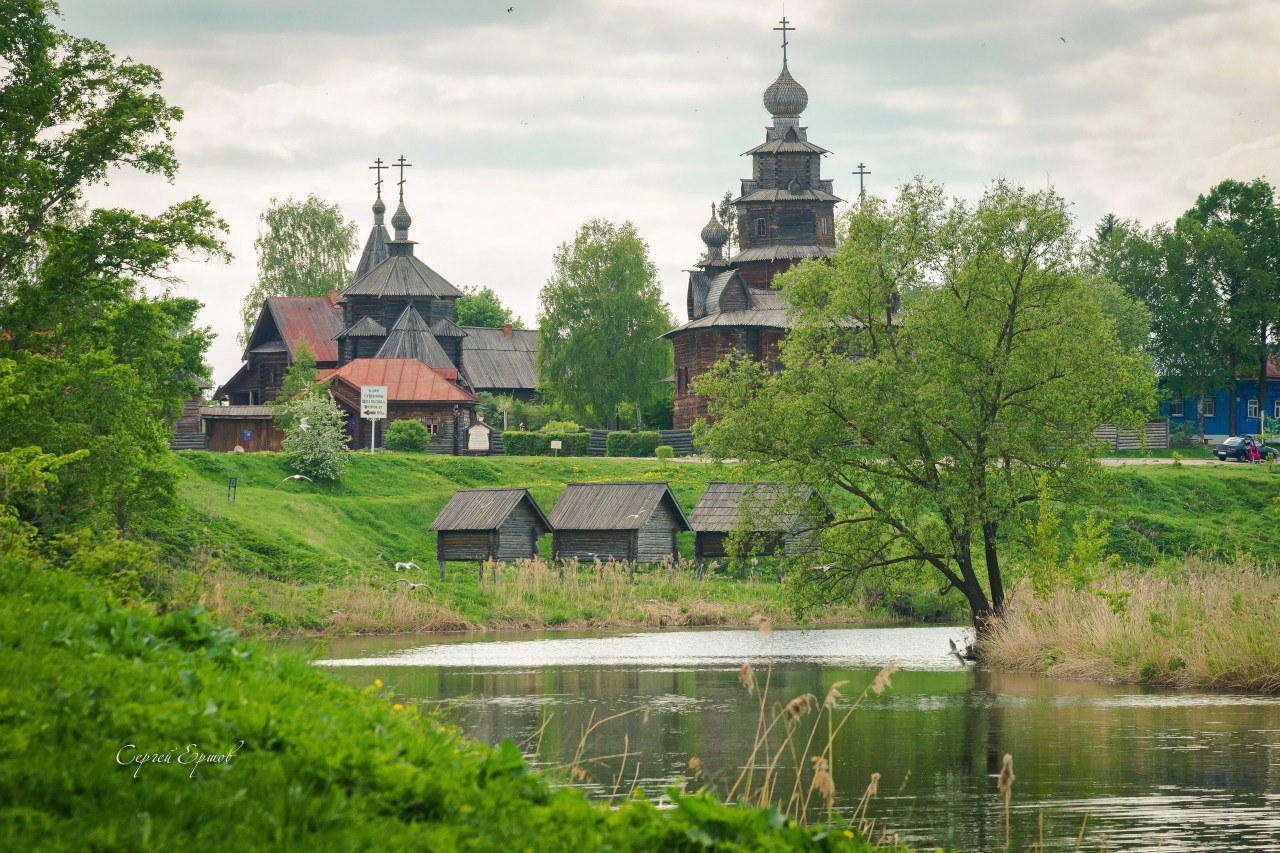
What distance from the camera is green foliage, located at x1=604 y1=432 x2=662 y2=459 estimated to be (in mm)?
70125

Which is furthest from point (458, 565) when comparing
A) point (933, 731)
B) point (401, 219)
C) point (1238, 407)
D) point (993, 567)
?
point (1238, 407)

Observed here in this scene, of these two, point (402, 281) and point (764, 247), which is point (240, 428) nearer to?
point (402, 281)

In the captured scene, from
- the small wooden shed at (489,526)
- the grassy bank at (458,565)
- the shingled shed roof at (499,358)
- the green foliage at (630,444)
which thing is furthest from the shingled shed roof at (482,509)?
the shingled shed roof at (499,358)

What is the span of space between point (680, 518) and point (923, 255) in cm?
2002

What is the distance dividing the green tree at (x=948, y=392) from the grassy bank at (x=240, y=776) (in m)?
22.0

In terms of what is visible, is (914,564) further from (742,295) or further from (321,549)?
(742,295)

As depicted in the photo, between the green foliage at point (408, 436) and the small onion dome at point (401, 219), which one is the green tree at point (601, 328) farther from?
the green foliage at point (408, 436)

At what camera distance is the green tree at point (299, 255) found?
317ft

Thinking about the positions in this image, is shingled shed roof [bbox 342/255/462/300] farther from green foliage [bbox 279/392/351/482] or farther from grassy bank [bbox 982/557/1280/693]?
grassy bank [bbox 982/557/1280/693]

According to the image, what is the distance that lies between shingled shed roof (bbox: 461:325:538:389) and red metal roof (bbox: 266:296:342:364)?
7.83 metres

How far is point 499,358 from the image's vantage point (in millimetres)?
93438

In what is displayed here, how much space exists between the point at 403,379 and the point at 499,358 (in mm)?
18173

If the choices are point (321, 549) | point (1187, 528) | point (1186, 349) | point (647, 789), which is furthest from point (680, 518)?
point (1186, 349)

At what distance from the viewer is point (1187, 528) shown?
52.5 meters
